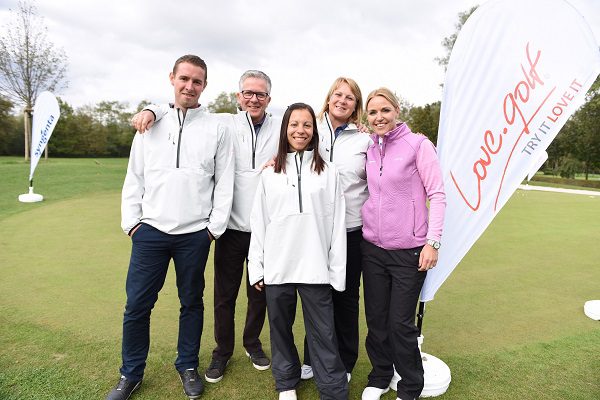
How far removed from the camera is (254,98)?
8.82 feet

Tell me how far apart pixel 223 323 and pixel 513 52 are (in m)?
2.62

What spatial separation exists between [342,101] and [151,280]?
5.48ft

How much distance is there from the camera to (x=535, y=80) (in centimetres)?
249

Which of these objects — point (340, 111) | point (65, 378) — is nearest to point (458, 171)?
point (340, 111)

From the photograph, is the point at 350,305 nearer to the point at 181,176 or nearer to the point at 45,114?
the point at 181,176

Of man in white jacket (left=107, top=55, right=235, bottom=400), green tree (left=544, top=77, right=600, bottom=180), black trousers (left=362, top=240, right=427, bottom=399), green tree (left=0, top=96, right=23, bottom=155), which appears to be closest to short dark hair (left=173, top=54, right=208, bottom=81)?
man in white jacket (left=107, top=55, right=235, bottom=400)

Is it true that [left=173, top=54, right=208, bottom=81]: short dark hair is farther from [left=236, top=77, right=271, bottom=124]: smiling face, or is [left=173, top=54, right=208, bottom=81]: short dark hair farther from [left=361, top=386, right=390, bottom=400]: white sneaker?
[left=361, top=386, right=390, bottom=400]: white sneaker

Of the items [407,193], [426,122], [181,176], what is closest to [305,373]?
[407,193]

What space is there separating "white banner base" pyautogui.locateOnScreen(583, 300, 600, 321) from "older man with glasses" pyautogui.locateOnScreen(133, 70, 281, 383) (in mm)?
3095

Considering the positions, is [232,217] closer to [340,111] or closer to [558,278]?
[340,111]

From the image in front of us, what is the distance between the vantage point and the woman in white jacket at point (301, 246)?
7.86 ft

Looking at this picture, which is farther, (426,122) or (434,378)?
(426,122)

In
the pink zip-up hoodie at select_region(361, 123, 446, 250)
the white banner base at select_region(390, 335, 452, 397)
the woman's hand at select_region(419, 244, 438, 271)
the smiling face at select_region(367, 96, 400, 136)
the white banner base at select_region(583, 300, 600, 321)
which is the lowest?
the white banner base at select_region(390, 335, 452, 397)

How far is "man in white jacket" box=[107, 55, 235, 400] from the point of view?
8.21 feet
